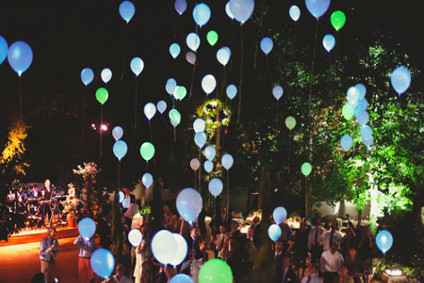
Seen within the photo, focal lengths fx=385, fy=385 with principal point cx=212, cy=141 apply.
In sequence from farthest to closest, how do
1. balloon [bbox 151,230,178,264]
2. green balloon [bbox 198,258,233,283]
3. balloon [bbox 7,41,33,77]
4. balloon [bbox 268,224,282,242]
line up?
balloon [bbox 268,224,282,242] → balloon [bbox 7,41,33,77] → balloon [bbox 151,230,178,264] → green balloon [bbox 198,258,233,283]

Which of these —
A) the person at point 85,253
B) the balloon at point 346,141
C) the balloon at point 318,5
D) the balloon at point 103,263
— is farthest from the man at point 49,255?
the balloon at point 346,141

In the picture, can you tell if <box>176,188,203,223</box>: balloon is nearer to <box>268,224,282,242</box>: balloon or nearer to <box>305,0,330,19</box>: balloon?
<box>268,224,282,242</box>: balloon

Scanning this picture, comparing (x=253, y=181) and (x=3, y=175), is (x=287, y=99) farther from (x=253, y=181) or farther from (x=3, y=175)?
(x=3, y=175)

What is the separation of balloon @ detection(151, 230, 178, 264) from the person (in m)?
2.78

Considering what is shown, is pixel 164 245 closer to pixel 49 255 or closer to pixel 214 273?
pixel 214 273

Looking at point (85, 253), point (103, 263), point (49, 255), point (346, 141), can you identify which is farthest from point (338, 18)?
point (49, 255)

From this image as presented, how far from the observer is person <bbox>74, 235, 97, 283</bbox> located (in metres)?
6.78

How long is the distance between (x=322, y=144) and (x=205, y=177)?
402 centimetres

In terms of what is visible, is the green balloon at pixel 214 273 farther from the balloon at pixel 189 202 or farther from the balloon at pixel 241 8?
the balloon at pixel 241 8

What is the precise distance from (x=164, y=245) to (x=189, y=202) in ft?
2.94

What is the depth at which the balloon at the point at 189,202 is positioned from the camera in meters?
5.22

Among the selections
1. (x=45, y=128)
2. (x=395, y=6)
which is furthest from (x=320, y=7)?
(x=45, y=128)

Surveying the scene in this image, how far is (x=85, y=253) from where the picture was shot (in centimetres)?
681

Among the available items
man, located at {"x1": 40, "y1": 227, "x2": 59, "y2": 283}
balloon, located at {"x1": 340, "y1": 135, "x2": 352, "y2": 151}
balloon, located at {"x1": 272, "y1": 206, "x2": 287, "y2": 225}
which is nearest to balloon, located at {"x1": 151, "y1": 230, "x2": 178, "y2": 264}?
man, located at {"x1": 40, "y1": 227, "x2": 59, "y2": 283}
